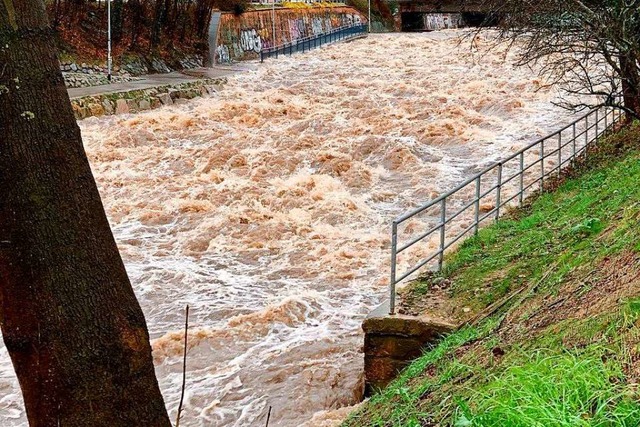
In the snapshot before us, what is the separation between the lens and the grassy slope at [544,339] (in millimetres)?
3105

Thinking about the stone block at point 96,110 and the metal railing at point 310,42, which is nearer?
the stone block at point 96,110

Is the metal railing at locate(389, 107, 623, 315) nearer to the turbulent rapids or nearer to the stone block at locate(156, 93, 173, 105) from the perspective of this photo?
the turbulent rapids

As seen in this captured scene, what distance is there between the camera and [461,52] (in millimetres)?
Answer: 33500

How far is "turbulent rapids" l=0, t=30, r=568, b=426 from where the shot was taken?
26.8 ft

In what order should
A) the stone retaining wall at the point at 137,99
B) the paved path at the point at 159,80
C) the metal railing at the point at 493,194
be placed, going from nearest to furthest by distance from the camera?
1. the metal railing at the point at 493,194
2. the stone retaining wall at the point at 137,99
3. the paved path at the point at 159,80

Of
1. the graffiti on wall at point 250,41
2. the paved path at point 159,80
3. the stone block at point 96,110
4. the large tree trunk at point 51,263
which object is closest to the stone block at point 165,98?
the paved path at point 159,80

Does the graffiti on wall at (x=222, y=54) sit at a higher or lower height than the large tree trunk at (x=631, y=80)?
lower

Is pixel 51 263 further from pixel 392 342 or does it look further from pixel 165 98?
pixel 165 98

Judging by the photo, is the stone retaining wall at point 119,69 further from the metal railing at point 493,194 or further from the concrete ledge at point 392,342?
the concrete ledge at point 392,342

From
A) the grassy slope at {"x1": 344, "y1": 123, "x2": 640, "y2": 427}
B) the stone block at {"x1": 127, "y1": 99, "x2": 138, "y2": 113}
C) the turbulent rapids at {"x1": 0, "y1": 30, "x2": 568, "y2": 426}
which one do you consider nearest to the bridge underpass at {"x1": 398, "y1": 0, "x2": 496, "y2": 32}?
the turbulent rapids at {"x1": 0, "y1": 30, "x2": 568, "y2": 426}

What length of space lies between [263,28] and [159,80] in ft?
49.2

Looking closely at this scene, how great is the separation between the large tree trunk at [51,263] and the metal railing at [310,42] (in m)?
35.1

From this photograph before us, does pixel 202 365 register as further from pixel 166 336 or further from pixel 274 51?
pixel 274 51

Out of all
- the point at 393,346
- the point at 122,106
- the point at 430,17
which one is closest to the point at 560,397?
the point at 393,346
